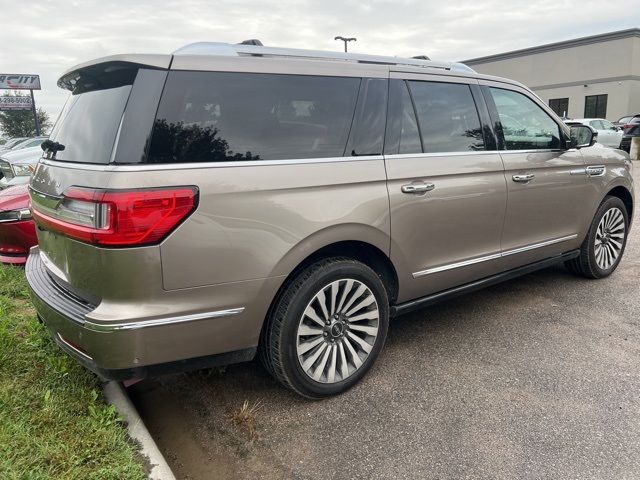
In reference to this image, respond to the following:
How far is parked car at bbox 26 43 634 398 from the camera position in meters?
2.15

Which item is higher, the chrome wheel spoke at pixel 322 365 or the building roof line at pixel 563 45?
the building roof line at pixel 563 45

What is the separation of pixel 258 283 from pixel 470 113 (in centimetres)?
206

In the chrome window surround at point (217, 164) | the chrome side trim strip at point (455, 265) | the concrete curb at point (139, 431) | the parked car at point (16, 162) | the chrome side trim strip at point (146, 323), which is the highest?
the chrome window surround at point (217, 164)

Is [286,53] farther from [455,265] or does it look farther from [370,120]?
[455,265]

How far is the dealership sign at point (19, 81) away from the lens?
4622 centimetres

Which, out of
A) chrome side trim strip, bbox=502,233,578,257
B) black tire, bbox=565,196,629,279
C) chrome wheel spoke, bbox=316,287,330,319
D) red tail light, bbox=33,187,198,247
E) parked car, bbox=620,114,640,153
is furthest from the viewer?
parked car, bbox=620,114,640,153

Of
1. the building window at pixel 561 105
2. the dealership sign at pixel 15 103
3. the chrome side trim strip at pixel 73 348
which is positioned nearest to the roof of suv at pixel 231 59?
the chrome side trim strip at pixel 73 348

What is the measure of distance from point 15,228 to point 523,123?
434cm

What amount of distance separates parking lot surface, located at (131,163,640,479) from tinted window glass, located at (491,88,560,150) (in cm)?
141

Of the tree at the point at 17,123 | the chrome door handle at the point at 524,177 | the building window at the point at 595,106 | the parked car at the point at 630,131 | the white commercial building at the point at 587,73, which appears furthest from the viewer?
the tree at the point at 17,123

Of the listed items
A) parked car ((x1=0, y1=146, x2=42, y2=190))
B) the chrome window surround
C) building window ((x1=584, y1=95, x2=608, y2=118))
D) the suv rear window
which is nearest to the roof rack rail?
the suv rear window

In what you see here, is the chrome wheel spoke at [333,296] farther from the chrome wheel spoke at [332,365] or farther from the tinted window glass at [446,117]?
the tinted window glass at [446,117]

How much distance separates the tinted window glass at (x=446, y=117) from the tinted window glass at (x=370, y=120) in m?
0.30

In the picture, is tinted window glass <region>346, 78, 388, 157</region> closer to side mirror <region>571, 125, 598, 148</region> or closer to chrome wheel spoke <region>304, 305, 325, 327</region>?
chrome wheel spoke <region>304, 305, 325, 327</region>
